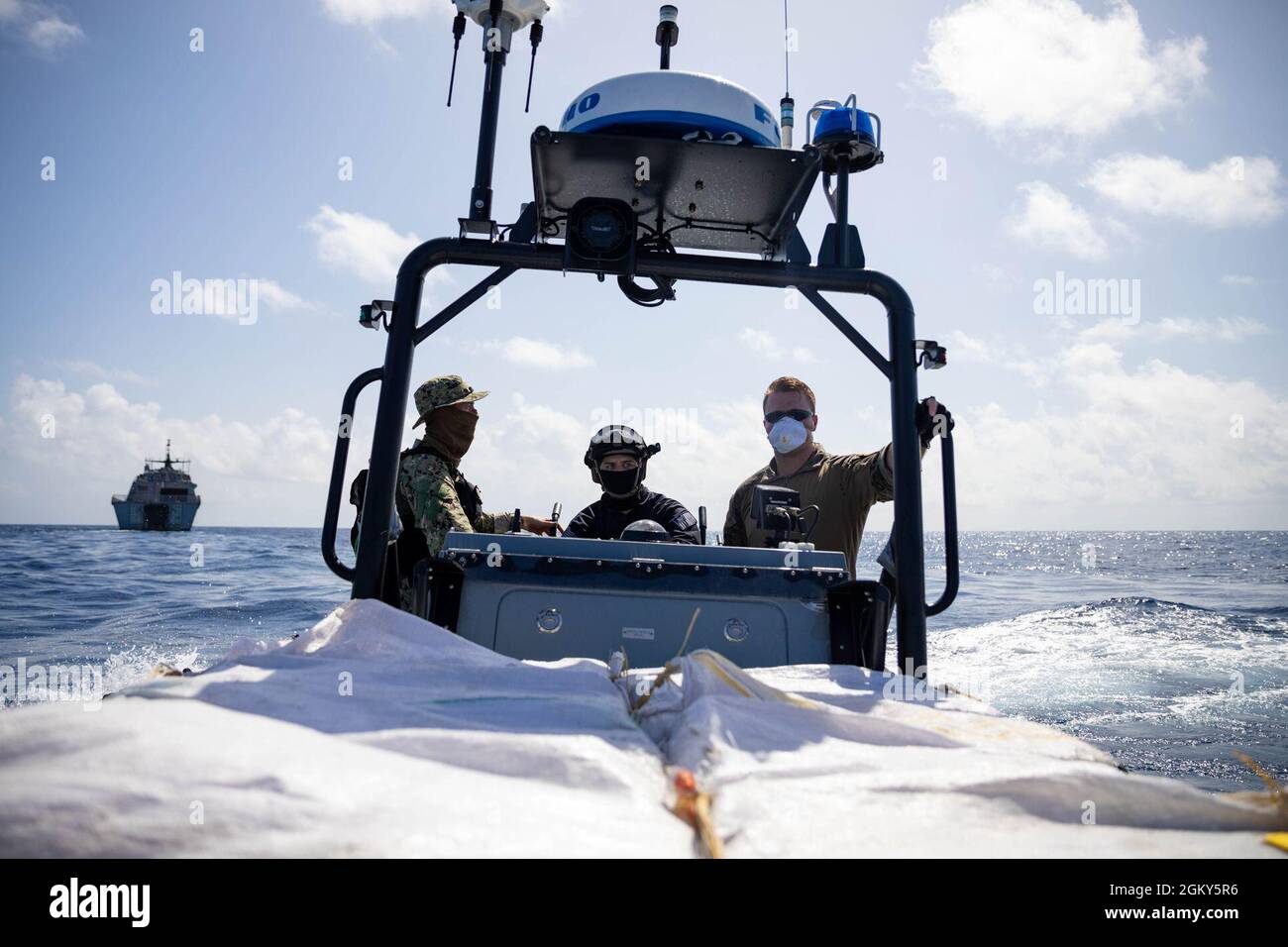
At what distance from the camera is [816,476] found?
4.73 metres

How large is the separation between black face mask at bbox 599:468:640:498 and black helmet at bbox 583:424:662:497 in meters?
0.02

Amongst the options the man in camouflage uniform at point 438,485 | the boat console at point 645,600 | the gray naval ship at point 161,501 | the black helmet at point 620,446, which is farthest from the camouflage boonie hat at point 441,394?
the gray naval ship at point 161,501

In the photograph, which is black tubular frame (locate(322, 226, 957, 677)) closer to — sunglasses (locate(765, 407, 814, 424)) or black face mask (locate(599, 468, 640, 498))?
black face mask (locate(599, 468, 640, 498))

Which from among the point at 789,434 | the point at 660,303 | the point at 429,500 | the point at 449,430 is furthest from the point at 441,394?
the point at 789,434

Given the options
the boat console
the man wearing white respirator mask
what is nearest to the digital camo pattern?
the boat console

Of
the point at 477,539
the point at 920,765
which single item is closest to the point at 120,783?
the point at 920,765

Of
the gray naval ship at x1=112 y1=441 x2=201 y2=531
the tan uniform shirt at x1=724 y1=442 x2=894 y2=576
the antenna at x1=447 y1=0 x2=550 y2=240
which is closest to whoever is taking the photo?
the antenna at x1=447 y1=0 x2=550 y2=240

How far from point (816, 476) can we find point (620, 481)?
138cm

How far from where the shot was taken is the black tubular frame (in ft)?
9.59

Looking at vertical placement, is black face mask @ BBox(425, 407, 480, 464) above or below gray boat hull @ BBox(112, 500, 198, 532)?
above

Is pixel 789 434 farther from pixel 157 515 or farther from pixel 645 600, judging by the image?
pixel 157 515

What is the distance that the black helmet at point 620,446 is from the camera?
4004 mm

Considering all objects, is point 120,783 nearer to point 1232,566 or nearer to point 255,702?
point 255,702

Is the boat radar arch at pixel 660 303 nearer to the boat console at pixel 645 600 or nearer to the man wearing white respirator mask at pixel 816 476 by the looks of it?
the boat console at pixel 645 600
